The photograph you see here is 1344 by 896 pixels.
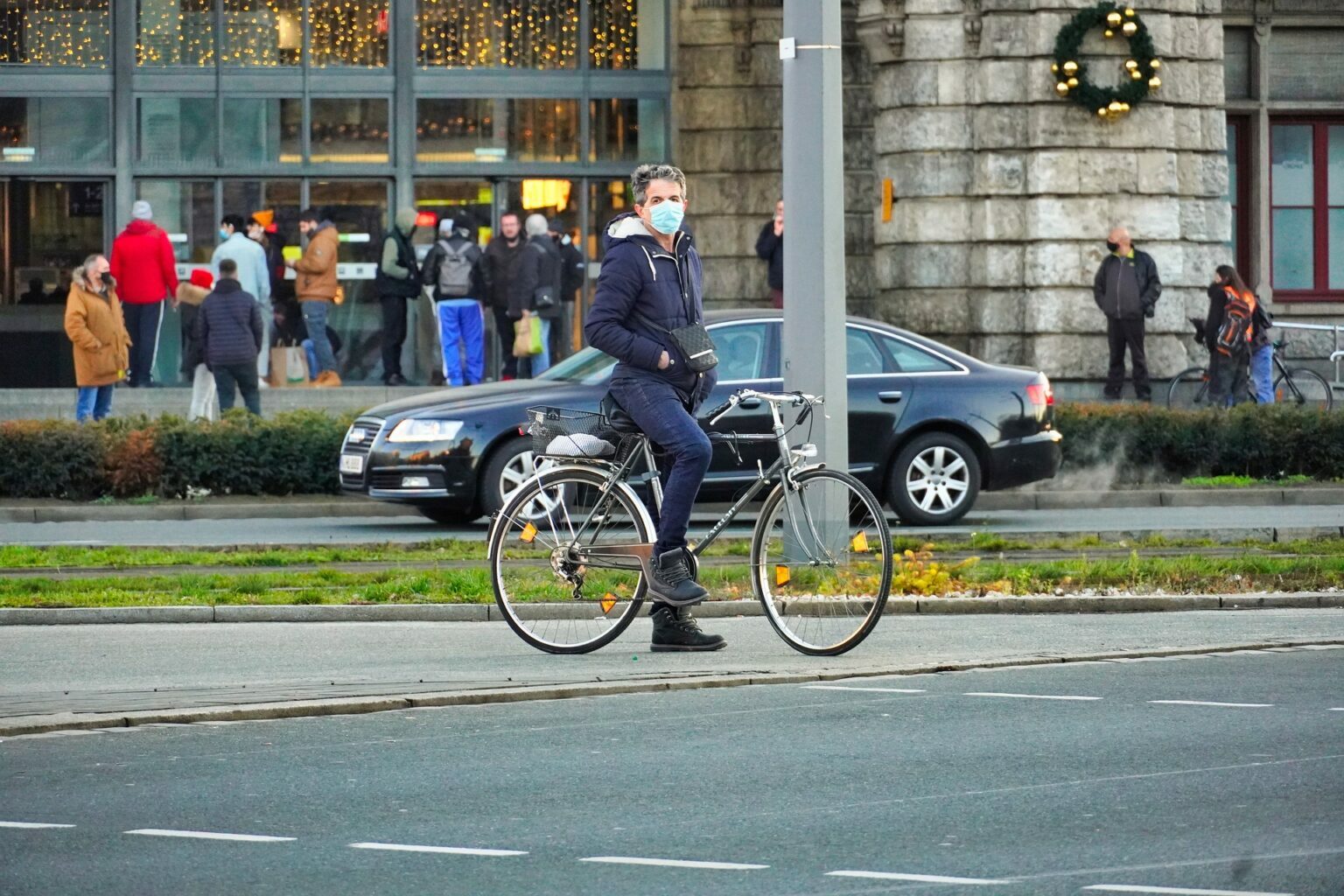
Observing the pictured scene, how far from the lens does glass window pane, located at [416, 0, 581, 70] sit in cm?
2736

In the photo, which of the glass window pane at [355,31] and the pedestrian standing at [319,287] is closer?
the pedestrian standing at [319,287]

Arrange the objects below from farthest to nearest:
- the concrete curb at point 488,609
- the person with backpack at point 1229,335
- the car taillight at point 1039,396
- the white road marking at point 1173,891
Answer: the person with backpack at point 1229,335 < the car taillight at point 1039,396 < the concrete curb at point 488,609 < the white road marking at point 1173,891

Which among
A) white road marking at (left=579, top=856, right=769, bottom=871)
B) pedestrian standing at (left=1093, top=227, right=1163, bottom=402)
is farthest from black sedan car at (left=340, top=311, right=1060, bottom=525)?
white road marking at (left=579, top=856, right=769, bottom=871)

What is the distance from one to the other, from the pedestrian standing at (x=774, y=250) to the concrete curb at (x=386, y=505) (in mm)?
5419

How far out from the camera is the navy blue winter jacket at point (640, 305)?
9.40m

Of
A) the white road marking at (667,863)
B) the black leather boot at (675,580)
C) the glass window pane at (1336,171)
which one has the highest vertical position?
the glass window pane at (1336,171)

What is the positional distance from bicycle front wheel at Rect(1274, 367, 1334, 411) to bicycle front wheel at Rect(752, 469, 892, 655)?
15.8 meters

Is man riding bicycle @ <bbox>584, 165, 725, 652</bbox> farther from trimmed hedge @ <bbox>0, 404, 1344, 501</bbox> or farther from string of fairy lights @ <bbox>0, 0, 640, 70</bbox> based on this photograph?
string of fairy lights @ <bbox>0, 0, 640, 70</bbox>

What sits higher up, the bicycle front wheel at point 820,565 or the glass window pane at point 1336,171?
the glass window pane at point 1336,171

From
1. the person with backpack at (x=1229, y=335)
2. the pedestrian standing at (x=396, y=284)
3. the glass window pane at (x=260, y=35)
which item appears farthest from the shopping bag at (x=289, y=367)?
the person with backpack at (x=1229, y=335)

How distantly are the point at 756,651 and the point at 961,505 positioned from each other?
7063 mm

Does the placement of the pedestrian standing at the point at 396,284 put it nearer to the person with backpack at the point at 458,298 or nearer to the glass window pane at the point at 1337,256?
the person with backpack at the point at 458,298

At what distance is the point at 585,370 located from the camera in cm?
1642

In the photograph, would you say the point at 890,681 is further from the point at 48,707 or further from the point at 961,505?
the point at 961,505
